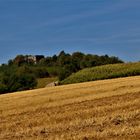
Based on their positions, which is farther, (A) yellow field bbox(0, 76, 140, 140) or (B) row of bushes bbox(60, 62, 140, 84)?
(B) row of bushes bbox(60, 62, 140, 84)

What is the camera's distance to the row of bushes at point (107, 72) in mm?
54562

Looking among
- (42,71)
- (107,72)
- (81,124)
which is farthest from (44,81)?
(81,124)

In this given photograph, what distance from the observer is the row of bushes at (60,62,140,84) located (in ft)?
179

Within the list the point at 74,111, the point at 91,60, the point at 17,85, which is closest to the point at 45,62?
the point at 91,60

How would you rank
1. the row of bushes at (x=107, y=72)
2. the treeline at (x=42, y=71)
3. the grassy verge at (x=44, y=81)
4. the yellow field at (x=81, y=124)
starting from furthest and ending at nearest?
the grassy verge at (x=44, y=81), the treeline at (x=42, y=71), the row of bushes at (x=107, y=72), the yellow field at (x=81, y=124)

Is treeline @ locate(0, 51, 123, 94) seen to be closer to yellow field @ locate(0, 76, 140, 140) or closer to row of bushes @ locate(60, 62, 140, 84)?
row of bushes @ locate(60, 62, 140, 84)

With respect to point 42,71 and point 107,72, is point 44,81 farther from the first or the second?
point 107,72

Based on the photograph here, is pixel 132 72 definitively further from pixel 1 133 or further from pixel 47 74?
pixel 47 74

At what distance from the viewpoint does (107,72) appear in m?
57.2

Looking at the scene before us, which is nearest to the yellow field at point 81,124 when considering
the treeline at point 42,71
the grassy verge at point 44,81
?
the treeline at point 42,71

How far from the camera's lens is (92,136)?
13.1m

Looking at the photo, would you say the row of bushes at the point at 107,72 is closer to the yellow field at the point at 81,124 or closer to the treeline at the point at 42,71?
the treeline at the point at 42,71

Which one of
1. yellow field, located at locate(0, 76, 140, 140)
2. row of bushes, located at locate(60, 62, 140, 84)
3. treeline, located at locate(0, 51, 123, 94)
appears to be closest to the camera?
yellow field, located at locate(0, 76, 140, 140)

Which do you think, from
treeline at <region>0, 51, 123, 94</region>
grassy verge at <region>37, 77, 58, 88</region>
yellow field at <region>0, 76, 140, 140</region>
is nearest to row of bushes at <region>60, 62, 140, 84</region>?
treeline at <region>0, 51, 123, 94</region>
